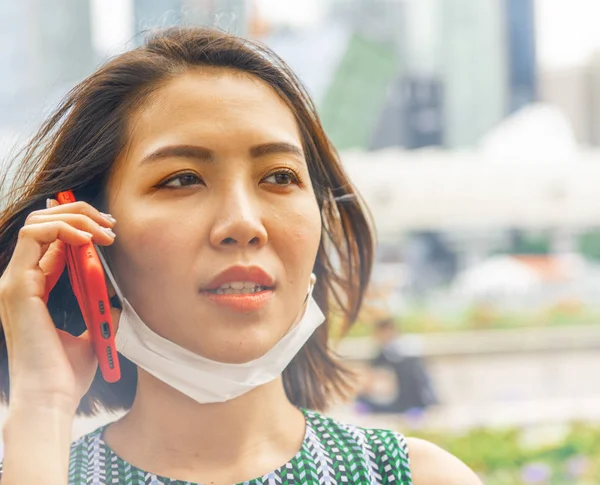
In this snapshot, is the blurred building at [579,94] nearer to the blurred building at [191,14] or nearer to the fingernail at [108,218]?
the blurred building at [191,14]

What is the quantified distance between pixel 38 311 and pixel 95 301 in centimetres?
6

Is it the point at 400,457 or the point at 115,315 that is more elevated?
the point at 115,315

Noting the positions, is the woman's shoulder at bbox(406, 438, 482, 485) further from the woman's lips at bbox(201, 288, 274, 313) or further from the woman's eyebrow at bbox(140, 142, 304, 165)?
the woman's eyebrow at bbox(140, 142, 304, 165)

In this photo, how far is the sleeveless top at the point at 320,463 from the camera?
37.4 inches

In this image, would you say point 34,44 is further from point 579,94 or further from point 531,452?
point 579,94

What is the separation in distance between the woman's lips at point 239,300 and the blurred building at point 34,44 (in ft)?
2.37

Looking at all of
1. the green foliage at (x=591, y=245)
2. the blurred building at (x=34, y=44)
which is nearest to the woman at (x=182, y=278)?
the blurred building at (x=34, y=44)

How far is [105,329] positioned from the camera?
0.88 meters

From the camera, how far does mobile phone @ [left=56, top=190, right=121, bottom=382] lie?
865 millimetres

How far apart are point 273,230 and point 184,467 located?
288 mm

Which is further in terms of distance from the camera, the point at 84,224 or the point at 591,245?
the point at 591,245

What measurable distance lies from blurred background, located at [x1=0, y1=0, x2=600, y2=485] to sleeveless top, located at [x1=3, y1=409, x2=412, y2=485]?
2.69ft

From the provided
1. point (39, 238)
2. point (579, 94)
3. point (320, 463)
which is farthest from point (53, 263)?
point (579, 94)

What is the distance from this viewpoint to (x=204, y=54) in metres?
0.95
